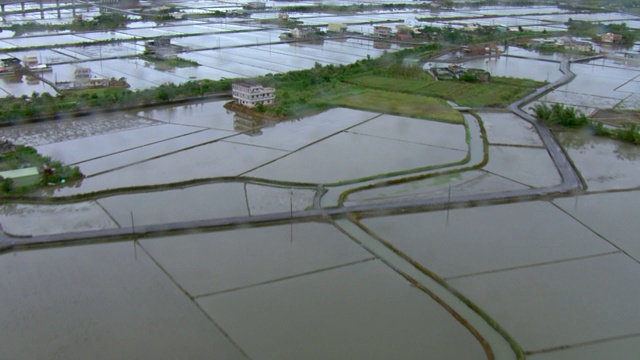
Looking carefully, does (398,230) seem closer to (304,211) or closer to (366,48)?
(304,211)

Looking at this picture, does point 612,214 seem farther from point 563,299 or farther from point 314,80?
point 314,80

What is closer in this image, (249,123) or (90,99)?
(249,123)

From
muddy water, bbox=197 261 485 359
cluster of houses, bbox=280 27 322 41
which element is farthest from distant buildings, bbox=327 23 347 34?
muddy water, bbox=197 261 485 359

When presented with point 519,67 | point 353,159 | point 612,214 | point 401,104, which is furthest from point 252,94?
point 519,67

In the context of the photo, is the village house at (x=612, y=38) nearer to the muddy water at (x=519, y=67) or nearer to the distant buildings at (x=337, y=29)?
the muddy water at (x=519, y=67)

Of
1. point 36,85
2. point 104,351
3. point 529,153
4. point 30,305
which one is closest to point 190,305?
point 104,351

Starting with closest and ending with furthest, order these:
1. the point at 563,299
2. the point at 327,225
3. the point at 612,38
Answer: the point at 563,299 < the point at 327,225 < the point at 612,38

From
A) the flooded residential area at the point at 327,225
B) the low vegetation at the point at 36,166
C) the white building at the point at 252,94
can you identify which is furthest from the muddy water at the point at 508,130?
the low vegetation at the point at 36,166
